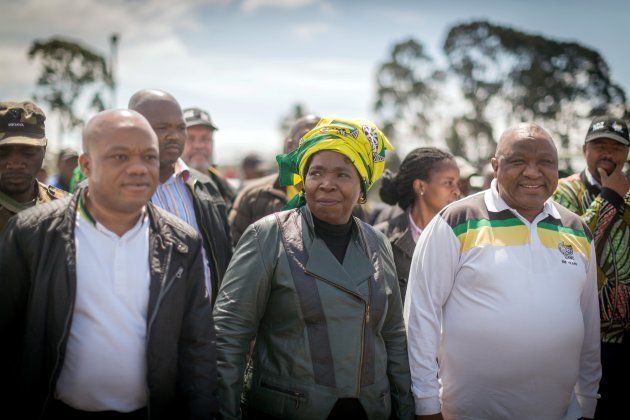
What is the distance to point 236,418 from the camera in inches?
103

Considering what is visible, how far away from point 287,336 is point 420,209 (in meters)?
2.30

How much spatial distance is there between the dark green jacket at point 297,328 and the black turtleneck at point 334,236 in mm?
89

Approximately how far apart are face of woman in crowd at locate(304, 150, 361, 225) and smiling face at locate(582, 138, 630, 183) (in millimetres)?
2759

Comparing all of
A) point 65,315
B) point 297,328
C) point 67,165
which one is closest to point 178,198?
point 297,328

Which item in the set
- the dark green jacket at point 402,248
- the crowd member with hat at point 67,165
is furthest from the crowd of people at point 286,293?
the crowd member with hat at point 67,165

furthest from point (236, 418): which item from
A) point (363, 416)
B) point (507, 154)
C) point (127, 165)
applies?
point (507, 154)

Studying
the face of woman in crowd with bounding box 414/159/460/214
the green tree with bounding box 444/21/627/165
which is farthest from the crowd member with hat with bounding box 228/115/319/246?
the green tree with bounding box 444/21/627/165

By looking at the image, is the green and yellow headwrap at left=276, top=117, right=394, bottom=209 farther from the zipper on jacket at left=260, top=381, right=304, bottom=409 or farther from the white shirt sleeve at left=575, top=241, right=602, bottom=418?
the white shirt sleeve at left=575, top=241, right=602, bottom=418

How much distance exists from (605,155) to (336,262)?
312 cm

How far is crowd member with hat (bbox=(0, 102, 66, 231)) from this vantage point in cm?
335

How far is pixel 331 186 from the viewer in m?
2.95

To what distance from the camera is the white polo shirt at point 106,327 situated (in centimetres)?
231

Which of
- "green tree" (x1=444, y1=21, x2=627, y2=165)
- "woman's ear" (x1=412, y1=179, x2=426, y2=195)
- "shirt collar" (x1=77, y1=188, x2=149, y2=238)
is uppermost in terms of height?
"green tree" (x1=444, y1=21, x2=627, y2=165)

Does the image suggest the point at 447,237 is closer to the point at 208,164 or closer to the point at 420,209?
the point at 420,209
